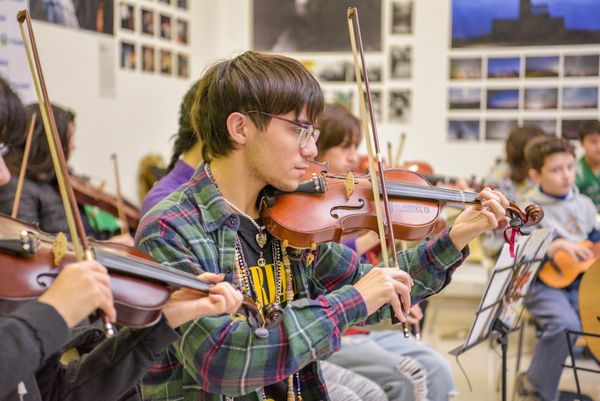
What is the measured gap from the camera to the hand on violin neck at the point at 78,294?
42.1 inches

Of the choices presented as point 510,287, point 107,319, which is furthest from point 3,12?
point 107,319

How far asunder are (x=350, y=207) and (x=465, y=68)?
407cm

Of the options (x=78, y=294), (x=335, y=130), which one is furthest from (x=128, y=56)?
(x=78, y=294)

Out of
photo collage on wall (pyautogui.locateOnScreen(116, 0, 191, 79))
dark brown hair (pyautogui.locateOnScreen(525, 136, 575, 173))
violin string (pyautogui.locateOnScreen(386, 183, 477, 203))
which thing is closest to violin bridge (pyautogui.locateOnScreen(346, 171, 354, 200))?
violin string (pyautogui.locateOnScreen(386, 183, 477, 203))

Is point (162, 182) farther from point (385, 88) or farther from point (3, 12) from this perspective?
point (385, 88)

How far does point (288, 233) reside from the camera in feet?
5.60

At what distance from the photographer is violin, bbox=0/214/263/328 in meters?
1.11

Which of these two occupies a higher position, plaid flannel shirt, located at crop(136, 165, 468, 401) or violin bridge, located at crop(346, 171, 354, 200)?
violin bridge, located at crop(346, 171, 354, 200)

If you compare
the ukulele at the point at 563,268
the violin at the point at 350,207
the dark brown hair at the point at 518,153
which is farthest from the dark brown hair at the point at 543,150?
the violin at the point at 350,207

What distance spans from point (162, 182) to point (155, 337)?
1.23 metres

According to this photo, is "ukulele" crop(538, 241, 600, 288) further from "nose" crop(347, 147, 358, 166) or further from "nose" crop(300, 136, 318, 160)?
"nose" crop(300, 136, 318, 160)

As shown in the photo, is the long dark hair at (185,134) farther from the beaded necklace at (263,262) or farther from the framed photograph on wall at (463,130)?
the framed photograph on wall at (463,130)

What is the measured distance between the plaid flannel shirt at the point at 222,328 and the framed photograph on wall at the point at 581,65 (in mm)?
4403

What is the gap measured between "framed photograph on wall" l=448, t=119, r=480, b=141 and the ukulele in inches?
94.4
